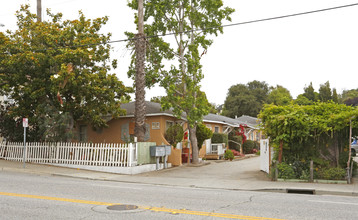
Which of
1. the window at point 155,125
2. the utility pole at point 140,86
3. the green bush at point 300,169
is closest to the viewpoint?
the green bush at point 300,169

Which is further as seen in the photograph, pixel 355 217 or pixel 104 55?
pixel 104 55

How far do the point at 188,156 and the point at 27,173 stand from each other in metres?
9.59

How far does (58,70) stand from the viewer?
1897 cm

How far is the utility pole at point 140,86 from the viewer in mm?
18078

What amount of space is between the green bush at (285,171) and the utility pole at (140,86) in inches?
293

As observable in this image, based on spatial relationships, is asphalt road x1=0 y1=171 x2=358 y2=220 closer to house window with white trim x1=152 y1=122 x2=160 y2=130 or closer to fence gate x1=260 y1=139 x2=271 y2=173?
fence gate x1=260 y1=139 x2=271 y2=173

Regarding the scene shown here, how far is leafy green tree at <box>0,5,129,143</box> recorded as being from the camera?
17.8m

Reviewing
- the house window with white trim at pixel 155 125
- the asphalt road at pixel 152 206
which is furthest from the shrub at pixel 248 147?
the asphalt road at pixel 152 206

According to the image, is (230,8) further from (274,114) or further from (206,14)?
(274,114)

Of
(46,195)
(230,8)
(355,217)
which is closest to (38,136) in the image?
(46,195)

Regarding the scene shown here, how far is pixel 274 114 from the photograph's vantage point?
14.6 m

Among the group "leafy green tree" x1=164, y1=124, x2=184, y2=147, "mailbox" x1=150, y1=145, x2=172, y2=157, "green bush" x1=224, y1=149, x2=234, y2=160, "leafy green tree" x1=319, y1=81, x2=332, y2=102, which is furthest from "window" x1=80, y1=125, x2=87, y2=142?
"leafy green tree" x1=319, y1=81, x2=332, y2=102

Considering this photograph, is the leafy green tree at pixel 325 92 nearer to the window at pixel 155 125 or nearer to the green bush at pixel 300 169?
the window at pixel 155 125

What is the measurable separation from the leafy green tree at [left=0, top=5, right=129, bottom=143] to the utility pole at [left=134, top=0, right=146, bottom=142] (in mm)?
2022
